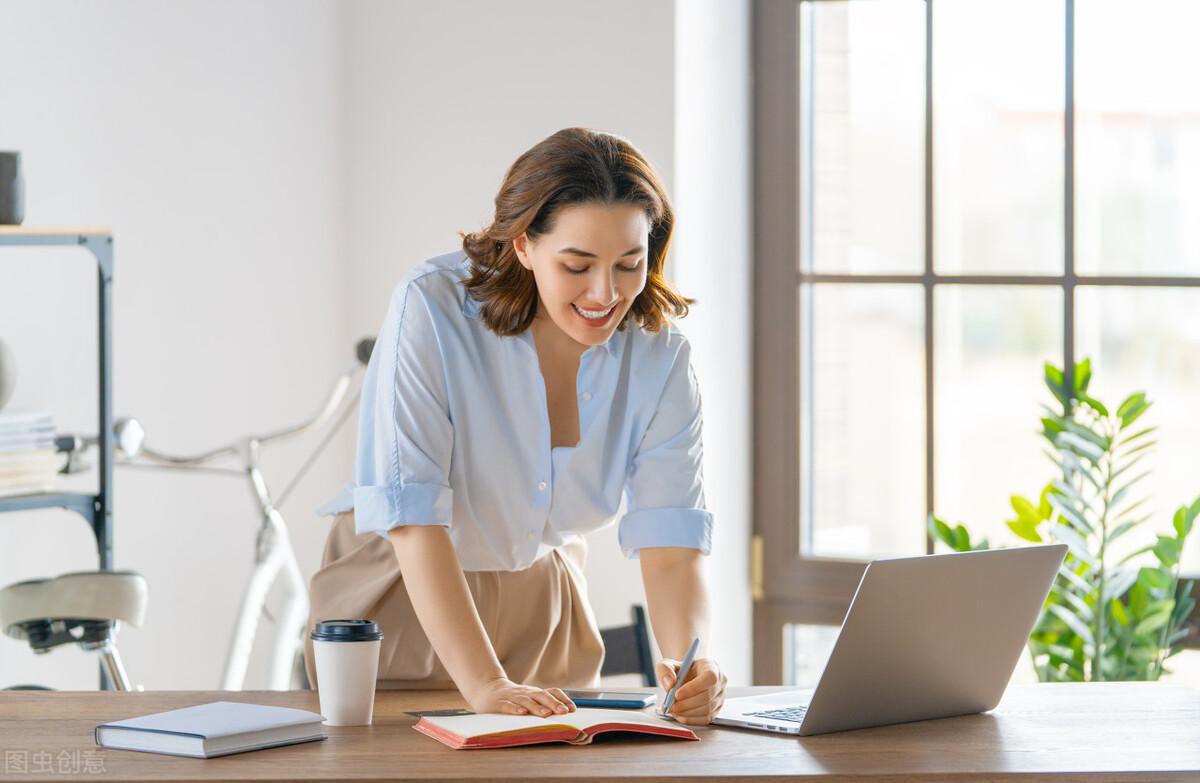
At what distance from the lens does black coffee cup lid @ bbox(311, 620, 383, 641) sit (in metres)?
1.69

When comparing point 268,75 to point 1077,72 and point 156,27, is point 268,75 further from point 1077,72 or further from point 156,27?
point 1077,72

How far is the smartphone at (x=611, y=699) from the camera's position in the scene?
5.86 ft

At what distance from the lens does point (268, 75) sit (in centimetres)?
347

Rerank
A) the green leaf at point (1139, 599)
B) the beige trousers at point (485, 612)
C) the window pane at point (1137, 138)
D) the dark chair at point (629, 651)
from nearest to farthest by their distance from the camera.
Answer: the beige trousers at point (485, 612), the dark chair at point (629, 651), the green leaf at point (1139, 599), the window pane at point (1137, 138)

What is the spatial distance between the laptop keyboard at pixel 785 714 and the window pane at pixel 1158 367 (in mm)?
1981

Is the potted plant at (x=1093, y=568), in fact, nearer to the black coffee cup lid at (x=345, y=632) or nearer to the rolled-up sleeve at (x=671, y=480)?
the rolled-up sleeve at (x=671, y=480)

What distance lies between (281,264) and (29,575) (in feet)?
3.25

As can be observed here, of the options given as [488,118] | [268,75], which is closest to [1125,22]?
[488,118]

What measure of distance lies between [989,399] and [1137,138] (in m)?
0.71

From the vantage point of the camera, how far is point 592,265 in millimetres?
1834

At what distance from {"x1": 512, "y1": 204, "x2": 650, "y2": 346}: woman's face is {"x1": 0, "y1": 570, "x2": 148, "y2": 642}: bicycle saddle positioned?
44.1 inches

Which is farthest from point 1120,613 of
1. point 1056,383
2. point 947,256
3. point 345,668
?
point 345,668

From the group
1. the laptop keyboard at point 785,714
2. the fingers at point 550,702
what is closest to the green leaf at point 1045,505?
the laptop keyboard at point 785,714

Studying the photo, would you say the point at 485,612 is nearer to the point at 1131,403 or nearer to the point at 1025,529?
the point at 1025,529
